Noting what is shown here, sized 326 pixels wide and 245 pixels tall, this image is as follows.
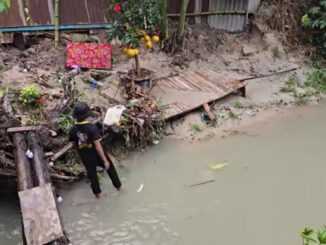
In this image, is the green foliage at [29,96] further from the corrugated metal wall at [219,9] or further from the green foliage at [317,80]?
the green foliage at [317,80]

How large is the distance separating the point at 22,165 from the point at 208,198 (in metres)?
2.52

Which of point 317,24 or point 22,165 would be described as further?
point 317,24

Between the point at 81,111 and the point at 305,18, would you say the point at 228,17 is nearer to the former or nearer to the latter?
the point at 305,18

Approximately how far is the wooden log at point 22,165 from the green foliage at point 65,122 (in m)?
0.65

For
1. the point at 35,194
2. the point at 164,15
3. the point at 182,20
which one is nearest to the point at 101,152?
the point at 35,194

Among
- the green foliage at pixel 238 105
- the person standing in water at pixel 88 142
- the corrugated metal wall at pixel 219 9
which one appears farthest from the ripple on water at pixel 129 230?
the corrugated metal wall at pixel 219 9

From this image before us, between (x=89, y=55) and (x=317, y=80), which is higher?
(x=89, y=55)

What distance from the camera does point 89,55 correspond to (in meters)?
7.64

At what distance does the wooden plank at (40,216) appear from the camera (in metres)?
3.79

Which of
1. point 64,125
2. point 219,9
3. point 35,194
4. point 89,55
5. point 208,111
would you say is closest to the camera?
point 35,194

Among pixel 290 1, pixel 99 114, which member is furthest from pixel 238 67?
pixel 99 114

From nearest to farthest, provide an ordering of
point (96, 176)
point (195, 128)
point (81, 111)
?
point (81, 111) → point (96, 176) → point (195, 128)

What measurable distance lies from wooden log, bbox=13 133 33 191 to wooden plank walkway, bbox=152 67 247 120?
93.8 inches

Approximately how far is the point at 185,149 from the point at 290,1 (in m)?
4.43
